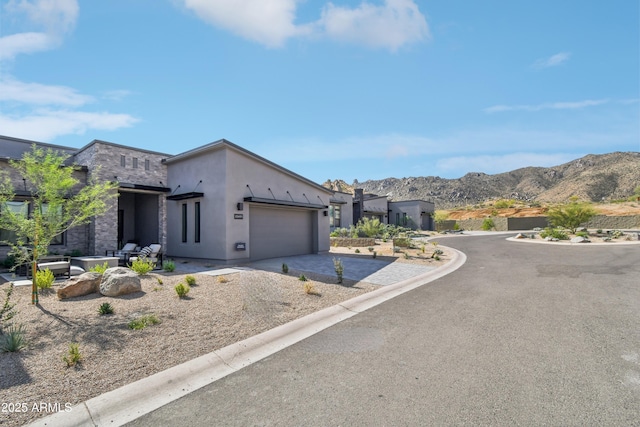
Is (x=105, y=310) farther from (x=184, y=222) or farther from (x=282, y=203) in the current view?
(x=282, y=203)

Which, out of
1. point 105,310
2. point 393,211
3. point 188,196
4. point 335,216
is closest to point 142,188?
point 188,196

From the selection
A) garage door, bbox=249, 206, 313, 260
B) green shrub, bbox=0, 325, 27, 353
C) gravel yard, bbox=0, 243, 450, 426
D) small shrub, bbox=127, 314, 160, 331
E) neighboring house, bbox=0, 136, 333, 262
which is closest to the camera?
gravel yard, bbox=0, 243, 450, 426

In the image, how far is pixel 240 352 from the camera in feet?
15.3

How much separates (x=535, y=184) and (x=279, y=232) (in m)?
78.8

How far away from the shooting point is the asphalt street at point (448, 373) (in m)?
3.06

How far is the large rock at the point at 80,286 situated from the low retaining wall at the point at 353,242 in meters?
16.5

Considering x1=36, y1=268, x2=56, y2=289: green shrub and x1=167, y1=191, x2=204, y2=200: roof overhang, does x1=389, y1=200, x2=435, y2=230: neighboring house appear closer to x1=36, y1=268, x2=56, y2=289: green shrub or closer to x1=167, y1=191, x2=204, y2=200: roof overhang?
x1=167, y1=191, x2=204, y2=200: roof overhang

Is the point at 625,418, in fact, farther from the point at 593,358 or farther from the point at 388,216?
the point at 388,216

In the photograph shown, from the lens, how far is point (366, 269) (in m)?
12.0

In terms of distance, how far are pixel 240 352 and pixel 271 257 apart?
10.6m

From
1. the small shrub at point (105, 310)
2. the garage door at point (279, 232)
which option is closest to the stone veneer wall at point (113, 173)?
the garage door at point (279, 232)

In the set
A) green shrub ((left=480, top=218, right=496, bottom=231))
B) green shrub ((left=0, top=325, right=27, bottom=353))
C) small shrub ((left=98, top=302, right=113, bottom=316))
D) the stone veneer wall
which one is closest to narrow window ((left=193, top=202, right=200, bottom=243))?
the stone veneer wall

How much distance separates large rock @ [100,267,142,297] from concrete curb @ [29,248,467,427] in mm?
3942

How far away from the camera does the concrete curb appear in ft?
10.3
